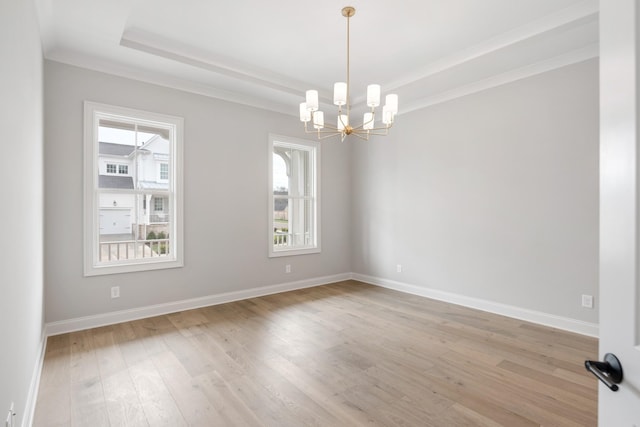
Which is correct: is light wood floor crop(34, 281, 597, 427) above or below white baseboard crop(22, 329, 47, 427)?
below

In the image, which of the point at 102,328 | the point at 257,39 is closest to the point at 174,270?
the point at 102,328

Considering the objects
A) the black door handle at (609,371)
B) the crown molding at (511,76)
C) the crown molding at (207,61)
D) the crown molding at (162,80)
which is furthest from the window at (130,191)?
the black door handle at (609,371)

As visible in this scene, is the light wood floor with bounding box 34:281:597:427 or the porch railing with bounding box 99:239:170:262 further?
the porch railing with bounding box 99:239:170:262

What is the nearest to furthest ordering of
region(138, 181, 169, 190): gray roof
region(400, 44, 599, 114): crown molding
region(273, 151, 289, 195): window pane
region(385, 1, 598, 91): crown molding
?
region(385, 1, 598, 91): crown molding
region(400, 44, 599, 114): crown molding
region(138, 181, 169, 190): gray roof
region(273, 151, 289, 195): window pane

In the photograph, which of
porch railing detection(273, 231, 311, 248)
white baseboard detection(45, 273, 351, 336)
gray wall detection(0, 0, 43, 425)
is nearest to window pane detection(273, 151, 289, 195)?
porch railing detection(273, 231, 311, 248)

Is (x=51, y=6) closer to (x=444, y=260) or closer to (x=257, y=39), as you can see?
(x=257, y=39)

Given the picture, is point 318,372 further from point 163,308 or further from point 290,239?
point 290,239

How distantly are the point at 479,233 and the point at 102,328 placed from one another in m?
4.53

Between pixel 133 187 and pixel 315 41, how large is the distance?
8.78ft

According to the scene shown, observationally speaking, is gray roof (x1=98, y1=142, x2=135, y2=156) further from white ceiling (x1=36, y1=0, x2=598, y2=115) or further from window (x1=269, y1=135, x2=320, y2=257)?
window (x1=269, y1=135, x2=320, y2=257)

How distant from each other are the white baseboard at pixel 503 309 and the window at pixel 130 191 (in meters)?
3.27

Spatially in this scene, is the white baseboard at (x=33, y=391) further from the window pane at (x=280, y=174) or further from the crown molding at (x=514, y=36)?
the crown molding at (x=514, y=36)

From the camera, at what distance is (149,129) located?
3.98m

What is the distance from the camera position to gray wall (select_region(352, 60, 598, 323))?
11.0 feet
